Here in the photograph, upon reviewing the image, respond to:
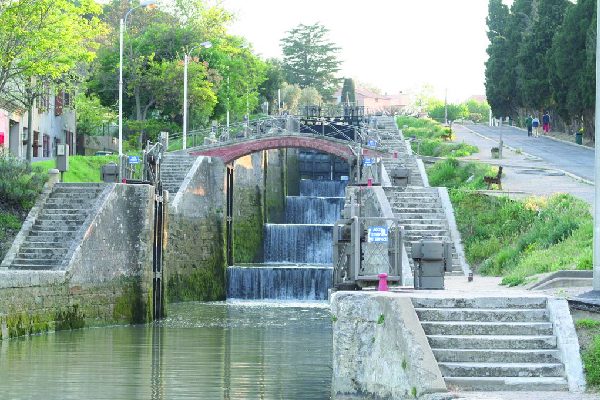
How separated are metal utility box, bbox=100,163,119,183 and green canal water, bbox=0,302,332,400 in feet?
16.6

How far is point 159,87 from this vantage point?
79562mm

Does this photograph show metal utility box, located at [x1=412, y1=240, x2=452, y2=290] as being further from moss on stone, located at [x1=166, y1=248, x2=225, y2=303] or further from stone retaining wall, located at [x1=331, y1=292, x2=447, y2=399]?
moss on stone, located at [x1=166, y1=248, x2=225, y2=303]

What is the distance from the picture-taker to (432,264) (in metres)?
24.2

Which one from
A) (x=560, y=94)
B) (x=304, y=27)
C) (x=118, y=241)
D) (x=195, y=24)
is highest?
(x=304, y=27)

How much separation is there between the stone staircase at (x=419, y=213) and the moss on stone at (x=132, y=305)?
324 inches

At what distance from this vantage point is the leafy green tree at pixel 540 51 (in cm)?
8394

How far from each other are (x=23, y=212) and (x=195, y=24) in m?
44.7

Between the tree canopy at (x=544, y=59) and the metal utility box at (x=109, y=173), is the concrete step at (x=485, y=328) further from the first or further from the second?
the tree canopy at (x=544, y=59)

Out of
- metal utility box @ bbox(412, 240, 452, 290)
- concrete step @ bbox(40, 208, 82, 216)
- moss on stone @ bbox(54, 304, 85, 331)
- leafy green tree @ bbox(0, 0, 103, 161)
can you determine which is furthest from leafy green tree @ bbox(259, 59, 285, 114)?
metal utility box @ bbox(412, 240, 452, 290)

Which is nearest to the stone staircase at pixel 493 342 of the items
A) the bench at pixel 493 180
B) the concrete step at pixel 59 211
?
the concrete step at pixel 59 211

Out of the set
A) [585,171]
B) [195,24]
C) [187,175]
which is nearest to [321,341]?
[187,175]

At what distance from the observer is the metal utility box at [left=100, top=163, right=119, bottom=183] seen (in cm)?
4281

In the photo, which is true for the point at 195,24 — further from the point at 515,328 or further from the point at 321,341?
the point at 515,328

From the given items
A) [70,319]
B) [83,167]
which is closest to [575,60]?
[83,167]
